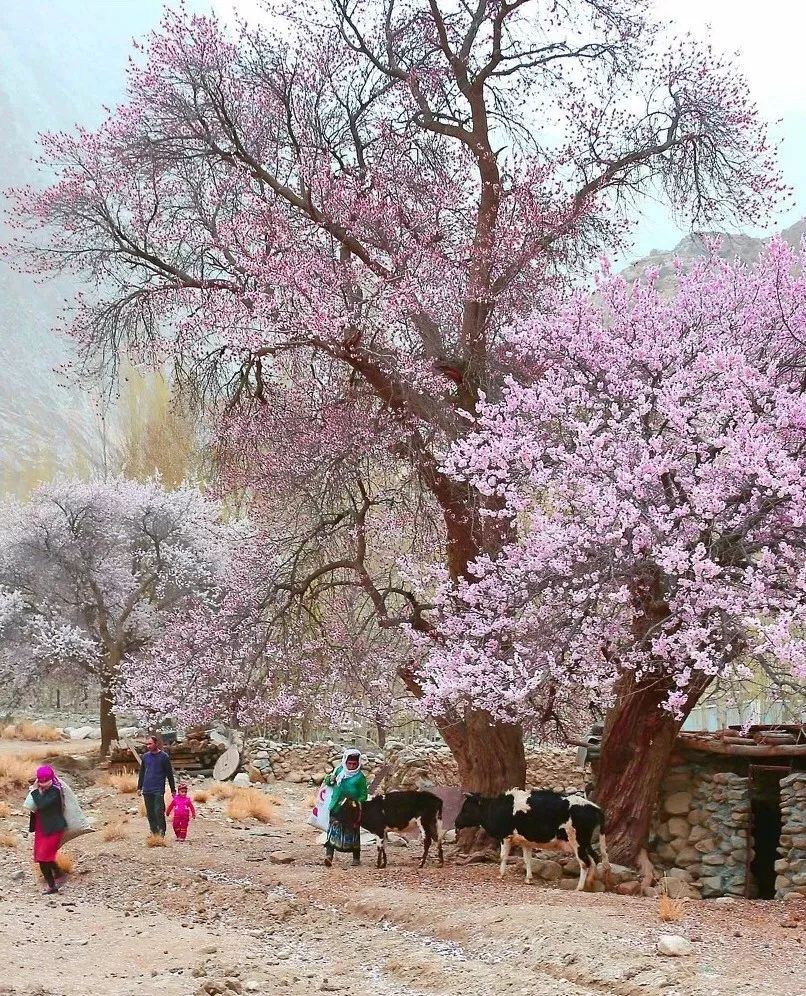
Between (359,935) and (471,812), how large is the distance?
3.26 metres

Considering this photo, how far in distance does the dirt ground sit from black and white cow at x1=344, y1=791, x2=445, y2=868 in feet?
1.44

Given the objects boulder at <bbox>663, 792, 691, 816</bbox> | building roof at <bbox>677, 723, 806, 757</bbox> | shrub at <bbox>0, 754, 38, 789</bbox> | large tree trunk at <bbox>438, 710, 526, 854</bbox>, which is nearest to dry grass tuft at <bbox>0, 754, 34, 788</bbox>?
shrub at <bbox>0, 754, 38, 789</bbox>

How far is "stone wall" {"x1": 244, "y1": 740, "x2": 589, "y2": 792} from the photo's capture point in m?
22.2

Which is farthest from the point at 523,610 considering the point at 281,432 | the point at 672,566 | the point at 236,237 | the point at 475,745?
the point at 236,237

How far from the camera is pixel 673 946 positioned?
8.83m

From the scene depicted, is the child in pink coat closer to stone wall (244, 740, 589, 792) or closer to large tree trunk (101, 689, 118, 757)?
stone wall (244, 740, 589, 792)

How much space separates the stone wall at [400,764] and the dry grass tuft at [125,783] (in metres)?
3.92

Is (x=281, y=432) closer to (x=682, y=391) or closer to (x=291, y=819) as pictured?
(x=682, y=391)

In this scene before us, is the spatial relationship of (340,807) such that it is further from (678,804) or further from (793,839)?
(793,839)

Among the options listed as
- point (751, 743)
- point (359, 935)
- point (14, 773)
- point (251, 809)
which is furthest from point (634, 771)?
point (14, 773)

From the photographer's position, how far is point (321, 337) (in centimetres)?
1295

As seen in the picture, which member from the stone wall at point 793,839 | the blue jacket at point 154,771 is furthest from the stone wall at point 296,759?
the stone wall at point 793,839

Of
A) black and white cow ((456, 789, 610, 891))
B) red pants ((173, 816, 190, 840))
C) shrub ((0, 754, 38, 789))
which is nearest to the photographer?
black and white cow ((456, 789, 610, 891))

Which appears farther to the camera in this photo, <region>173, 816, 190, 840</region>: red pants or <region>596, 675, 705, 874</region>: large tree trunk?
<region>173, 816, 190, 840</region>: red pants
